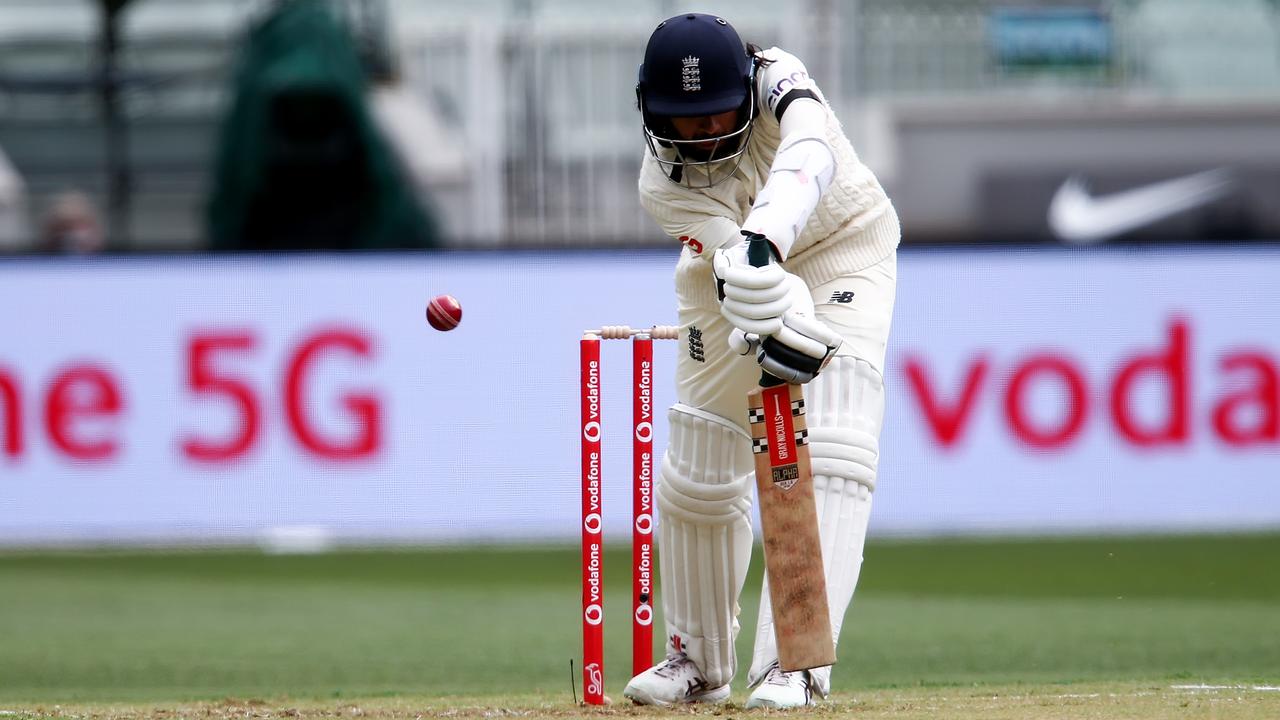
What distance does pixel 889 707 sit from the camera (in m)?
4.53

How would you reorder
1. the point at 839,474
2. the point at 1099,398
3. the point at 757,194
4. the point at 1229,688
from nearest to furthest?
the point at 839,474 < the point at 757,194 < the point at 1229,688 < the point at 1099,398

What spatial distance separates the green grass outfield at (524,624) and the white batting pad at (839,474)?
0.27 m

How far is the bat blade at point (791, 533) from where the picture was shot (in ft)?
14.1

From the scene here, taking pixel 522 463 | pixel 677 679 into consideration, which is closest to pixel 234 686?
pixel 677 679

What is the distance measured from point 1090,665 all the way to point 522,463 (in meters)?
4.67

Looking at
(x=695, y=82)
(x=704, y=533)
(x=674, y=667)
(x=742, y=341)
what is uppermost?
(x=695, y=82)

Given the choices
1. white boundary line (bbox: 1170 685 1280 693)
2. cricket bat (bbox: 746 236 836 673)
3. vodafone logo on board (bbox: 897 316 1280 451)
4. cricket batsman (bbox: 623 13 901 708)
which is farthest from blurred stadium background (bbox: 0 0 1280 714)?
cricket bat (bbox: 746 236 836 673)

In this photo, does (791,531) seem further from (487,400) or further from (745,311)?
(487,400)

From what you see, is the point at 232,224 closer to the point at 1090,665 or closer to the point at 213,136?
the point at 213,136

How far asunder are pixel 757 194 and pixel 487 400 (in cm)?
597

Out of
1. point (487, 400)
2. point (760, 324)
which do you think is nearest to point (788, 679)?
point (760, 324)

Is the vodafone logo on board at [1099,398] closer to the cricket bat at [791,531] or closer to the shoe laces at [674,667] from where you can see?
the shoe laces at [674,667]

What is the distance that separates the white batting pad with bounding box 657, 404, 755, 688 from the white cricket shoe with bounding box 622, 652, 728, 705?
0.8 inches

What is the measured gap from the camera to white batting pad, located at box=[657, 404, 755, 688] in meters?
4.77
